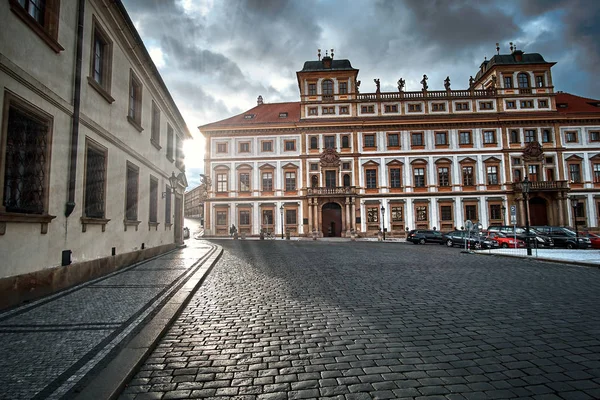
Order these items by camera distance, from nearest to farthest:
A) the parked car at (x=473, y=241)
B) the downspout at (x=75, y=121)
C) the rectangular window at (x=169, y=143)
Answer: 1. the downspout at (x=75, y=121)
2. the rectangular window at (x=169, y=143)
3. the parked car at (x=473, y=241)

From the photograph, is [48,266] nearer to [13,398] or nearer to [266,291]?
[266,291]

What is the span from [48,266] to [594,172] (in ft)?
175

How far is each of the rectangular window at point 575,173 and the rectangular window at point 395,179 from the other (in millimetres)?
20553

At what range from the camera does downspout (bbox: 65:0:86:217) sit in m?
7.70

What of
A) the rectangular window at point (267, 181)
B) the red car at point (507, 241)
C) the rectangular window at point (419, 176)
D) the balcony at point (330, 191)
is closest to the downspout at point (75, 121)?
the red car at point (507, 241)

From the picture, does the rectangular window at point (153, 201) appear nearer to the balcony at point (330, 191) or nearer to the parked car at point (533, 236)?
the parked car at point (533, 236)

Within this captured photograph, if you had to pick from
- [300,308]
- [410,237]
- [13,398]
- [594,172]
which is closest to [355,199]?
[410,237]

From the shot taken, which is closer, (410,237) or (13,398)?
(13,398)

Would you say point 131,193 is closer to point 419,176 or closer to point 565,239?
point 565,239

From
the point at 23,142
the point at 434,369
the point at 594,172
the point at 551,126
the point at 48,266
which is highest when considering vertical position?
the point at 551,126

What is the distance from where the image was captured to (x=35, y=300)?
6.22m

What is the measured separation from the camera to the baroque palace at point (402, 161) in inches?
1618

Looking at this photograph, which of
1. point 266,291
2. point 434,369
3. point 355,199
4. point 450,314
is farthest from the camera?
point 355,199

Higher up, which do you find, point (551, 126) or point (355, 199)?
point (551, 126)
